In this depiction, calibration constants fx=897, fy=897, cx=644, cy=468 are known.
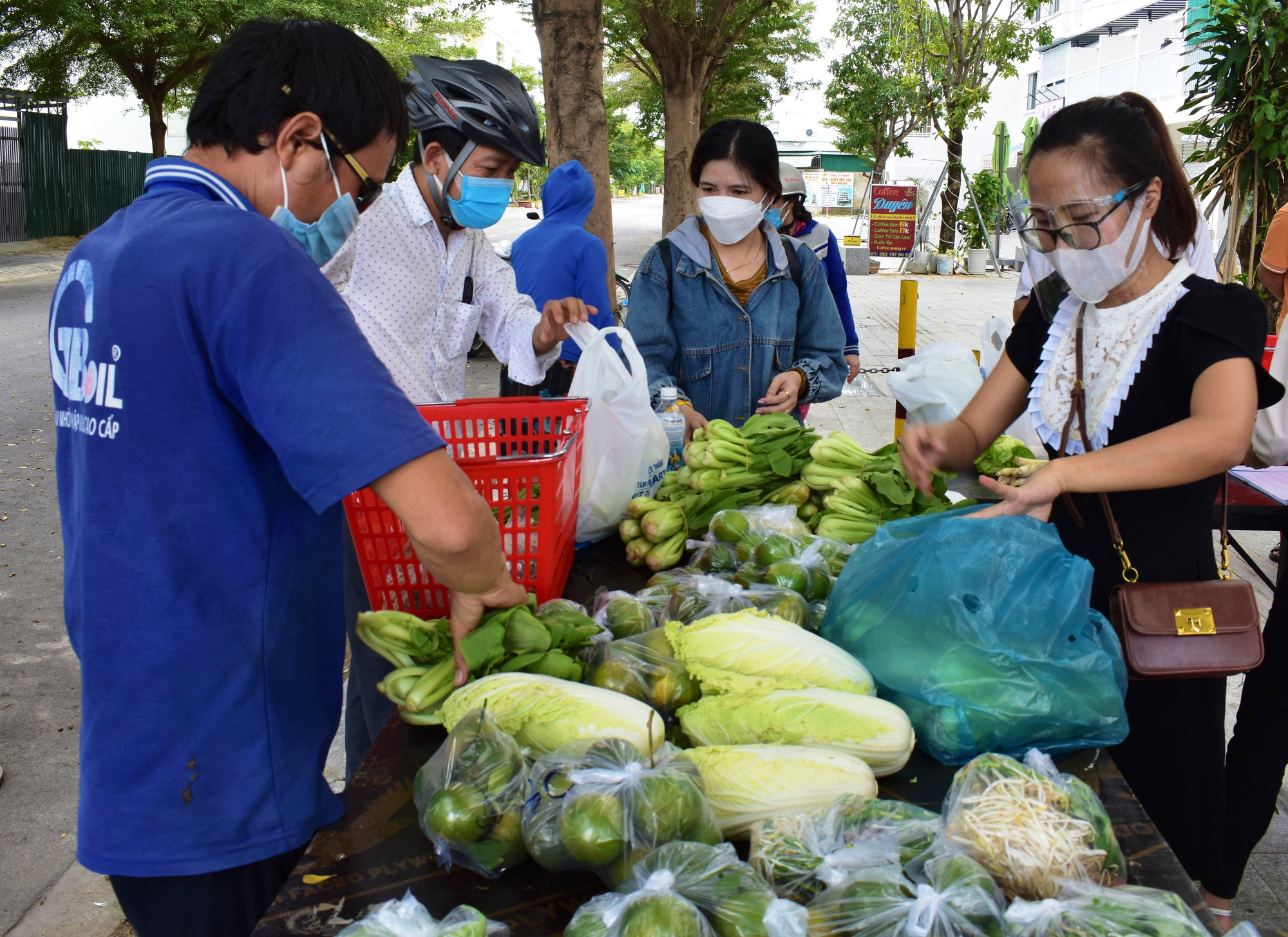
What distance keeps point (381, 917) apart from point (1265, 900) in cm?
292

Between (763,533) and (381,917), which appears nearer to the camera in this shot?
(381,917)

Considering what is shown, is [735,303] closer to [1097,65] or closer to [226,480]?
[226,480]

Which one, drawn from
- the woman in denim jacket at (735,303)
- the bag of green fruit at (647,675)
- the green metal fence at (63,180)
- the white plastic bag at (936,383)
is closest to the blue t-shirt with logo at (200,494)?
the bag of green fruit at (647,675)

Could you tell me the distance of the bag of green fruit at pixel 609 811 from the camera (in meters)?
1.27

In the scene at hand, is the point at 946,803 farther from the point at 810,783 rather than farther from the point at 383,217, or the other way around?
the point at 383,217

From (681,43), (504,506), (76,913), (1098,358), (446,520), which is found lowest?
(76,913)

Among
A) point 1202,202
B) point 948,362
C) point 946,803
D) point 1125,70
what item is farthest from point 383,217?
point 1125,70

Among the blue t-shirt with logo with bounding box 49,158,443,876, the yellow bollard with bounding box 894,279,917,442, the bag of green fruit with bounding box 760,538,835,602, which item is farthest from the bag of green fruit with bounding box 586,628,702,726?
the yellow bollard with bounding box 894,279,917,442

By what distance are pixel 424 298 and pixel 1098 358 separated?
1.79 m

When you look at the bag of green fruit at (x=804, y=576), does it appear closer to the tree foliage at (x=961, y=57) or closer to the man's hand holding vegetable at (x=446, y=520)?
the man's hand holding vegetable at (x=446, y=520)

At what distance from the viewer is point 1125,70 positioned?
3028cm

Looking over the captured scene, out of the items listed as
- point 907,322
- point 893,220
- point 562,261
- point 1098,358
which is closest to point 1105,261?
point 1098,358

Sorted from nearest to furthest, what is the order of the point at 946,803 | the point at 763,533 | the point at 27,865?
1. the point at 946,803
2. the point at 763,533
3. the point at 27,865

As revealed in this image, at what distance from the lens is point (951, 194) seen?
23875 millimetres
